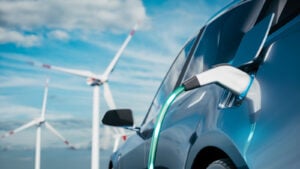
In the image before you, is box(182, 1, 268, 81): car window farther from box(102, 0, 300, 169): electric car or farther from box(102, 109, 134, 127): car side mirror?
box(102, 109, 134, 127): car side mirror

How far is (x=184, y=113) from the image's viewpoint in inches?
101

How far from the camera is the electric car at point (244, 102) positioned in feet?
5.07

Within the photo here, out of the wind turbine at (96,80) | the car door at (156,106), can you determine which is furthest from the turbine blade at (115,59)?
the car door at (156,106)

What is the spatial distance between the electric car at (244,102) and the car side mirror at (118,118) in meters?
1.01

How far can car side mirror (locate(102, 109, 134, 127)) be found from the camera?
394 cm

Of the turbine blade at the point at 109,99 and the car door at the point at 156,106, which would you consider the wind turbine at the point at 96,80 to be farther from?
the car door at the point at 156,106

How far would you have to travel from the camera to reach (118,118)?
394 cm

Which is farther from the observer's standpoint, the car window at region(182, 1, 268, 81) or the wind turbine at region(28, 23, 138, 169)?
the wind turbine at region(28, 23, 138, 169)

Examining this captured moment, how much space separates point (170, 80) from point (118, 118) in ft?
1.89

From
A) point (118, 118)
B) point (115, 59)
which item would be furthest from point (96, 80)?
point (118, 118)

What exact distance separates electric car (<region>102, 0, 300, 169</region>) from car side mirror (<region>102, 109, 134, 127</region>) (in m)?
1.01

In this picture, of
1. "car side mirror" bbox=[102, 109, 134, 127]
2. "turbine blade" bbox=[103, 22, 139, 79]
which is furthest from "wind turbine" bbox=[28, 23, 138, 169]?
"car side mirror" bbox=[102, 109, 134, 127]

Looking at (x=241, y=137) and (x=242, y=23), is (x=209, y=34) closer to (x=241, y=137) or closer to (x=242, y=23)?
(x=242, y=23)

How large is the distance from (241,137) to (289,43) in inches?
14.2
